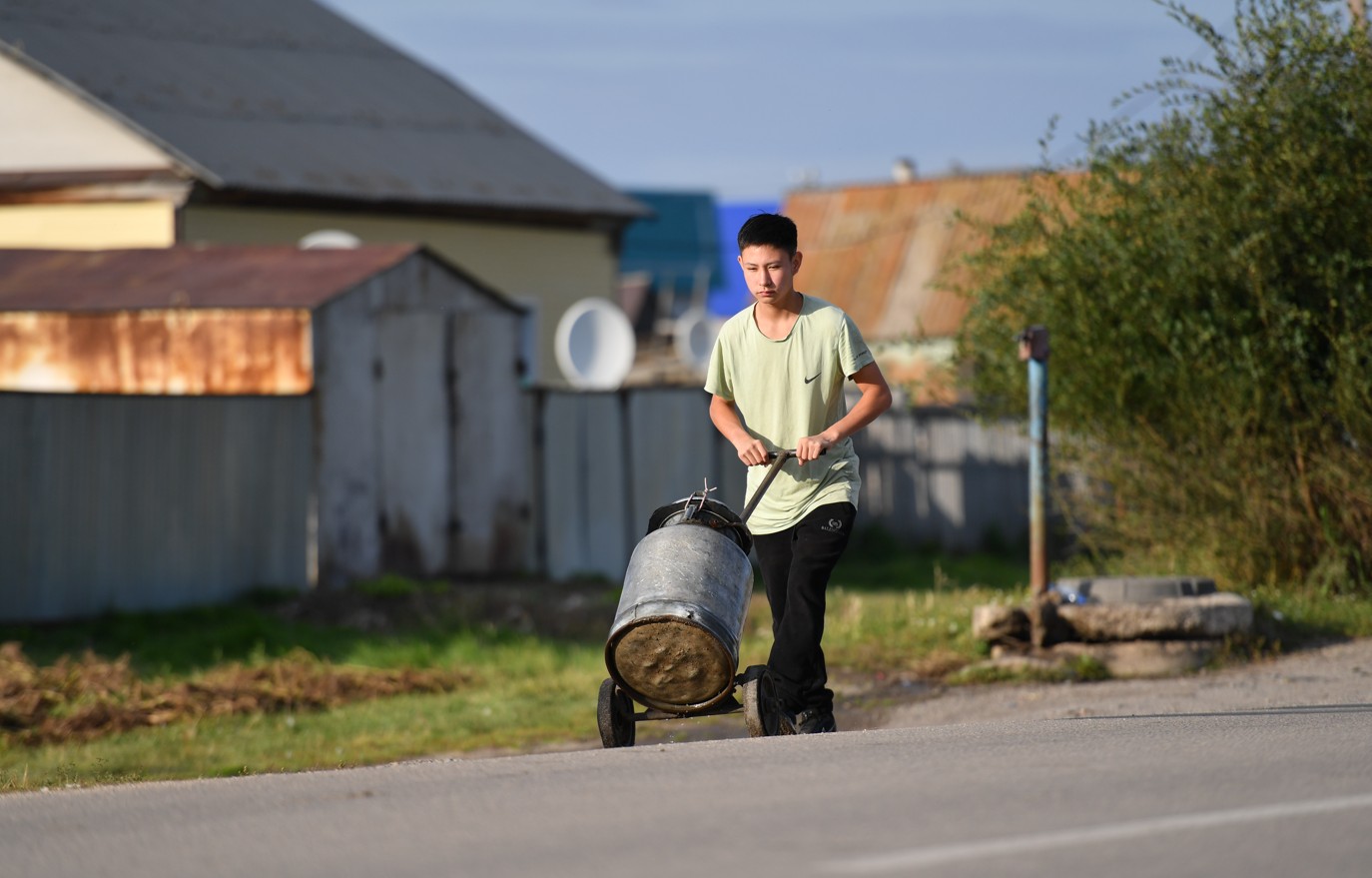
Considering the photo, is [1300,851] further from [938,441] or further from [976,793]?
[938,441]

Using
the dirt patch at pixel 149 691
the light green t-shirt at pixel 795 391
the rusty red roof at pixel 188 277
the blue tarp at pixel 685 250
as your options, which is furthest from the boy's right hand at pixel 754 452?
the blue tarp at pixel 685 250

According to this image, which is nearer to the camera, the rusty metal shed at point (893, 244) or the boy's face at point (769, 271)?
the boy's face at point (769, 271)

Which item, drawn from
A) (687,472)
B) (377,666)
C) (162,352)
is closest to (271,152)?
(687,472)

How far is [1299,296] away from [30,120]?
17283mm

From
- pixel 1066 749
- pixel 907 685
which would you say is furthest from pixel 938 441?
pixel 1066 749

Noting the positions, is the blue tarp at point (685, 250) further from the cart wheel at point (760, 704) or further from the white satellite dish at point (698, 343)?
the cart wheel at point (760, 704)

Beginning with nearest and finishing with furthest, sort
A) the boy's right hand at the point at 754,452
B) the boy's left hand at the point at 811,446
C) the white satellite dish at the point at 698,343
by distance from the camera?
the boy's left hand at the point at 811,446
the boy's right hand at the point at 754,452
the white satellite dish at the point at 698,343

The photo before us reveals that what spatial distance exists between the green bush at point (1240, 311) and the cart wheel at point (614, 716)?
243 inches

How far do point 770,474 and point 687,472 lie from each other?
1218 centimetres

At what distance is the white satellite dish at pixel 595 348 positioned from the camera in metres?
23.4

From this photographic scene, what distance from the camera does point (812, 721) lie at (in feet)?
24.3

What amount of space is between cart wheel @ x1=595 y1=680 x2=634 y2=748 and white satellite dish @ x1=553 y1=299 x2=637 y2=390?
1590 centimetres

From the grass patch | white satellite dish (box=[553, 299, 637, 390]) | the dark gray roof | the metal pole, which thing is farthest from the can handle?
the dark gray roof

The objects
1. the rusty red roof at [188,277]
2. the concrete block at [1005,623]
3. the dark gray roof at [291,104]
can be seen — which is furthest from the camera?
the dark gray roof at [291,104]
